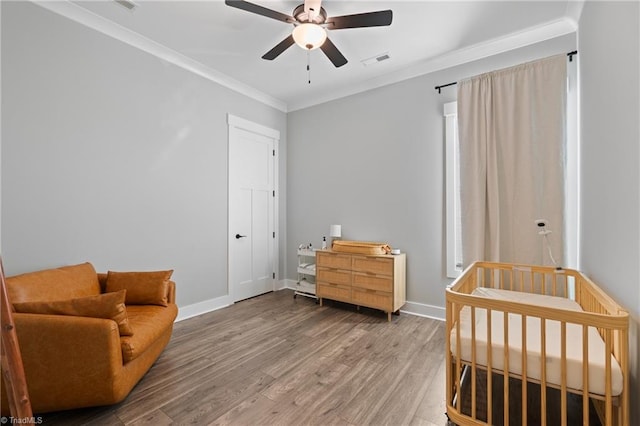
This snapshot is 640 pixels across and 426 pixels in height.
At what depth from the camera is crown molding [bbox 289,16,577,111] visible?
270cm

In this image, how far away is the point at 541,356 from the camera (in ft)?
4.52

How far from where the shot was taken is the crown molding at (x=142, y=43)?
98.0 inches

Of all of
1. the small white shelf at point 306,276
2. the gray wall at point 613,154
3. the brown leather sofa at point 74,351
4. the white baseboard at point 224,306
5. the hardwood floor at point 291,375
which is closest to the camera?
the gray wall at point 613,154

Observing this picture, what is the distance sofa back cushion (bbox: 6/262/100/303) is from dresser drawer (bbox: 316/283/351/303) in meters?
2.39

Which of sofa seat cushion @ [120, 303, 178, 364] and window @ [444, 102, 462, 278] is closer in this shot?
sofa seat cushion @ [120, 303, 178, 364]

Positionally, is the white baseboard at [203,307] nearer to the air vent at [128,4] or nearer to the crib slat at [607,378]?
the air vent at [128,4]

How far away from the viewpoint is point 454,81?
10.8 ft

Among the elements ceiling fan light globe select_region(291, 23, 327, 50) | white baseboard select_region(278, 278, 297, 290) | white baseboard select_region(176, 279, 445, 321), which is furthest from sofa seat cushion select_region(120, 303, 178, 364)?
ceiling fan light globe select_region(291, 23, 327, 50)

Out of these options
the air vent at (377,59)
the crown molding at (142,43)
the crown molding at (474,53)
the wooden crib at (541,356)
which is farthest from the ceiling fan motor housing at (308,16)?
the wooden crib at (541,356)

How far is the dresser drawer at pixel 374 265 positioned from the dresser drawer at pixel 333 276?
167 mm

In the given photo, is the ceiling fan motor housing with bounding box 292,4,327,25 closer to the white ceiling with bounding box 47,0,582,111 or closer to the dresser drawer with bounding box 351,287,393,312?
the white ceiling with bounding box 47,0,582,111

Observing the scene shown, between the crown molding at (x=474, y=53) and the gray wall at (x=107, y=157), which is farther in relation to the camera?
the crown molding at (x=474, y=53)

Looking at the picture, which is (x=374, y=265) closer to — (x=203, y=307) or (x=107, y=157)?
(x=203, y=307)

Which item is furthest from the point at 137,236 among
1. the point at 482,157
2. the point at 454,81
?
the point at 454,81
